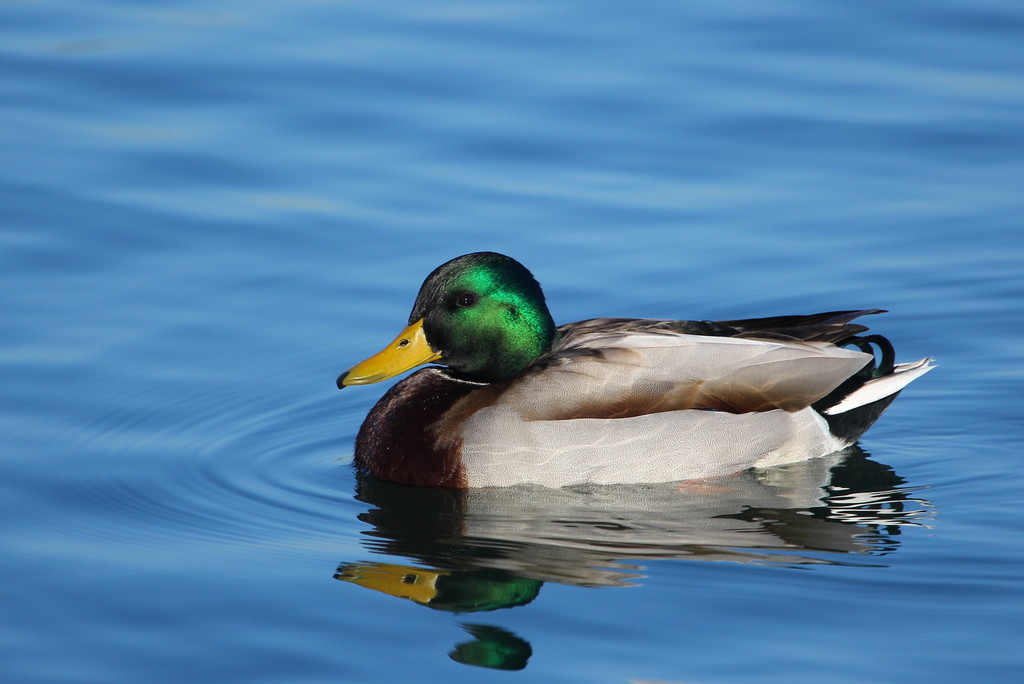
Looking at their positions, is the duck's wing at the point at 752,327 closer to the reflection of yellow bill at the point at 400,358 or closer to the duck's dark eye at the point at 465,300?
the duck's dark eye at the point at 465,300

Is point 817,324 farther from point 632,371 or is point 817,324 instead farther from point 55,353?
point 55,353

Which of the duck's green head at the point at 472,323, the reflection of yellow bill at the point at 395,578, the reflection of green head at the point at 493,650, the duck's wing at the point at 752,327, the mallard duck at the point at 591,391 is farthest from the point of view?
the duck's wing at the point at 752,327

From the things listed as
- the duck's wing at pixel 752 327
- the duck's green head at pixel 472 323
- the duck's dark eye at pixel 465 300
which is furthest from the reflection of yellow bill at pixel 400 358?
the duck's wing at pixel 752 327

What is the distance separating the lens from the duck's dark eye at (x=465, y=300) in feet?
26.8

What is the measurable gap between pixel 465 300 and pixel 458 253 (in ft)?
7.80

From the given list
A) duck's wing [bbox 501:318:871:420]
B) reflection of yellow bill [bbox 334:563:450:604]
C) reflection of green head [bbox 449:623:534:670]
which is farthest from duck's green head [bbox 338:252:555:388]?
reflection of green head [bbox 449:623:534:670]

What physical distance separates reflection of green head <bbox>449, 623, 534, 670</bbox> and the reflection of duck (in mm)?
292

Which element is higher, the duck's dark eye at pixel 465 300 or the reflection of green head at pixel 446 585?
the duck's dark eye at pixel 465 300

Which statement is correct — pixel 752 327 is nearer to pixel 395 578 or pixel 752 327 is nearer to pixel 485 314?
pixel 485 314

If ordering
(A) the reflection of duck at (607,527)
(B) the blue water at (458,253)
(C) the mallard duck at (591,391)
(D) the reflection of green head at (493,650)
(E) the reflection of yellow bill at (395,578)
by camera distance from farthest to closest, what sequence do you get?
1. (C) the mallard duck at (591,391)
2. (A) the reflection of duck at (607,527)
3. (E) the reflection of yellow bill at (395,578)
4. (B) the blue water at (458,253)
5. (D) the reflection of green head at (493,650)

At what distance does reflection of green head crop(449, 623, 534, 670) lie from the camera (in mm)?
5996

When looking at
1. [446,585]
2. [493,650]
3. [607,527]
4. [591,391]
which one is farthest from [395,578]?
[591,391]

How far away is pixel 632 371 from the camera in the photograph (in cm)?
804

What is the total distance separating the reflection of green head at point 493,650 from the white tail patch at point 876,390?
9.74ft
